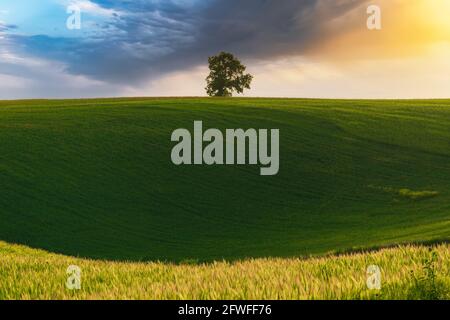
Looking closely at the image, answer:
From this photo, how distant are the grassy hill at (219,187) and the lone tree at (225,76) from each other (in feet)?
148

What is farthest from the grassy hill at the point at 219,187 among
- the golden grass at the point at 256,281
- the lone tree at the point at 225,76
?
the lone tree at the point at 225,76

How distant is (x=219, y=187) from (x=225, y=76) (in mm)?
71039

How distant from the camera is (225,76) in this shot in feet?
381

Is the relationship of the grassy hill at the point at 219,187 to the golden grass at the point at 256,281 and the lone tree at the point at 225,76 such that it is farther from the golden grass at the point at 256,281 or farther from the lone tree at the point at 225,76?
the lone tree at the point at 225,76

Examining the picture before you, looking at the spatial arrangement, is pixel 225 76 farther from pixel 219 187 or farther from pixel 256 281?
pixel 256 281

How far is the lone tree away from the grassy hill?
45.0 meters

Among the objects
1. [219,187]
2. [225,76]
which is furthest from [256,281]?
[225,76]

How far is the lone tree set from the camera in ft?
380

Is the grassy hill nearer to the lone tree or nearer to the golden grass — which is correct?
the golden grass

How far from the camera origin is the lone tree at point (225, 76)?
115688 millimetres

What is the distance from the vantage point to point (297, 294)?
22.2ft

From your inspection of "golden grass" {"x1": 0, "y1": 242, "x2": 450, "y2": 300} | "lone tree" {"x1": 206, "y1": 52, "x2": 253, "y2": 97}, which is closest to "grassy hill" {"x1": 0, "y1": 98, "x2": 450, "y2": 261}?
"golden grass" {"x1": 0, "y1": 242, "x2": 450, "y2": 300}
